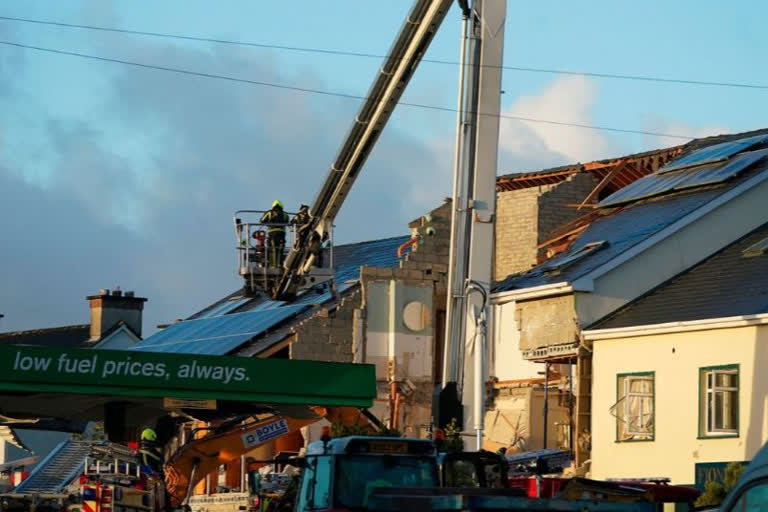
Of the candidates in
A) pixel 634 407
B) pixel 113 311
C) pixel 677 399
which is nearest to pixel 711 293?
pixel 677 399

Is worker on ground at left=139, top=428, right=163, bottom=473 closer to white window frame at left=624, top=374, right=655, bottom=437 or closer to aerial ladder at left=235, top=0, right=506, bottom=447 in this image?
aerial ladder at left=235, top=0, right=506, bottom=447

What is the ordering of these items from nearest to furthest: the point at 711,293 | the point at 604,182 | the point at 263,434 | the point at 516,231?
the point at 263,434 < the point at 711,293 < the point at 604,182 < the point at 516,231

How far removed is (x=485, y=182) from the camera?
88.0ft

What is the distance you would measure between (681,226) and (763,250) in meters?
2.71

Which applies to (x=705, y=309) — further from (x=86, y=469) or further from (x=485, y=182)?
(x=86, y=469)

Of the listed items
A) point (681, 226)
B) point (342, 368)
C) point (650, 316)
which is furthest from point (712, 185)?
point (342, 368)

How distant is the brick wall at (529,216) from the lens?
1668 inches

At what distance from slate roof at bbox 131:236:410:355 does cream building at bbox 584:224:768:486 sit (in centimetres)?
898

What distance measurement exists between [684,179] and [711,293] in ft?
19.0

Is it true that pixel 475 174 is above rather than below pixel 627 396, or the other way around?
above

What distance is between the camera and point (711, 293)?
1267 inches

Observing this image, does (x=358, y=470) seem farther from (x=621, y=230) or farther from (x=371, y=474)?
(x=621, y=230)

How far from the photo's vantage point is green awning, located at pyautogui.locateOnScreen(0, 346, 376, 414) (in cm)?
2709

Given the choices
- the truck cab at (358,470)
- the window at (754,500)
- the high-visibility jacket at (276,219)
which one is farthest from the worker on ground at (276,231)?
the window at (754,500)
